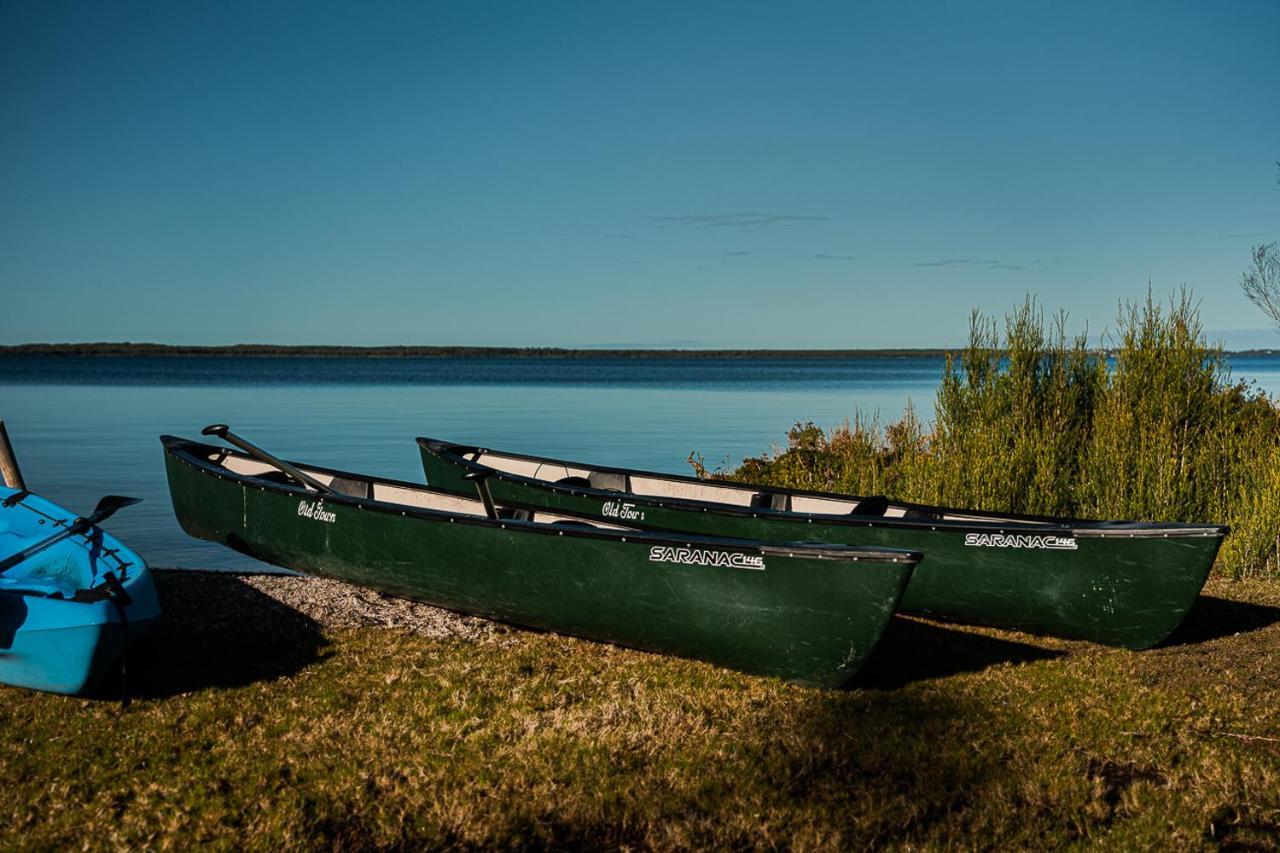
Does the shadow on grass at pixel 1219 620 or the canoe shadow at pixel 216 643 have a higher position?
the canoe shadow at pixel 216 643

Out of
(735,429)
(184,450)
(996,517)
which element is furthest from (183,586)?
(735,429)

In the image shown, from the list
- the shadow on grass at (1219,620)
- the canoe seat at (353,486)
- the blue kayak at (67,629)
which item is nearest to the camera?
the blue kayak at (67,629)

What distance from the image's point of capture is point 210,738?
5.57 meters

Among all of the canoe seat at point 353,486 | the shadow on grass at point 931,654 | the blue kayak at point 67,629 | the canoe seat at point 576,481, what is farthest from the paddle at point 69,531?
the shadow on grass at point 931,654

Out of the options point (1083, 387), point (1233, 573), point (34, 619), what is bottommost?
point (1233, 573)

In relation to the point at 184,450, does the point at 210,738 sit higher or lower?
Answer: lower

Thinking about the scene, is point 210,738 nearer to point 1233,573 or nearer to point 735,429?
point 1233,573

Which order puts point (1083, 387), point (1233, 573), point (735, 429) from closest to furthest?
1. point (1233, 573)
2. point (1083, 387)
3. point (735, 429)

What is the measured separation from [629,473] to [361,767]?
630 centimetres

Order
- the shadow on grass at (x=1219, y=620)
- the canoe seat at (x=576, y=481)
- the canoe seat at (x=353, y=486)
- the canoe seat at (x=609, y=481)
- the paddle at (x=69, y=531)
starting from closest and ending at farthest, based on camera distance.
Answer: the paddle at (x=69, y=531) → the shadow on grass at (x=1219, y=620) → the canoe seat at (x=353, y=486) → the canoe seat at (x=576, y=481) → the canoe seat at (x=609, y=481)

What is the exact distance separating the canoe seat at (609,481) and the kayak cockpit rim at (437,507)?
6.45 feet

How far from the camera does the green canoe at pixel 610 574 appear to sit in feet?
19.9

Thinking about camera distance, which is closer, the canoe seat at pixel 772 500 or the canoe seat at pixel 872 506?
the canoe seat at pixel 872 506

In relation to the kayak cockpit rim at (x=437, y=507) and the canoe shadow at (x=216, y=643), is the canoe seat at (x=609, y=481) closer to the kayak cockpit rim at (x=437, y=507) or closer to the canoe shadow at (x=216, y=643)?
the kayak cockpit rim at (x=437, y=507)
